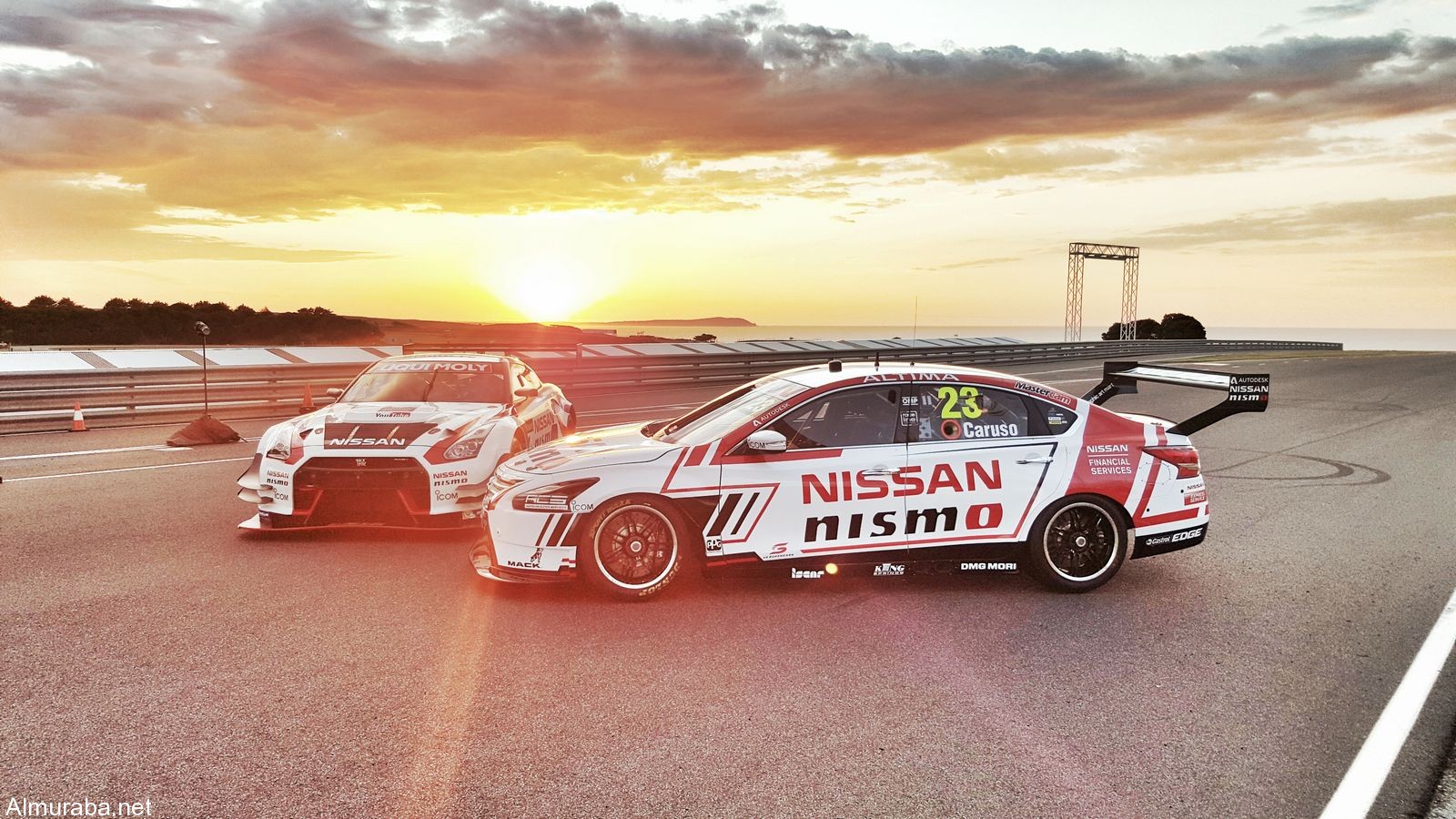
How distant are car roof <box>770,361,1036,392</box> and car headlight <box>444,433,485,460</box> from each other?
257 centimetres

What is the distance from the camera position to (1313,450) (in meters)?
12.0

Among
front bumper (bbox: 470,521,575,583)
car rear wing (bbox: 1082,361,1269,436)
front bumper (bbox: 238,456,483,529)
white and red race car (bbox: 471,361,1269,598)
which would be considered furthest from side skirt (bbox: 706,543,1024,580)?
front bumper (bbox: 238,456,483,529)

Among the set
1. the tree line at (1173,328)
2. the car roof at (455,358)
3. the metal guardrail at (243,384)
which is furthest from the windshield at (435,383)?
the tree line at (1173,328)

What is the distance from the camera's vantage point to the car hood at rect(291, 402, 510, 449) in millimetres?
7207

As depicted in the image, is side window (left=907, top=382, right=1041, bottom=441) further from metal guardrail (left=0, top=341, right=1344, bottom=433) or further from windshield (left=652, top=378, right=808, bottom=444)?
metal guardrail (left=0, top=341, right=1344, bottom=433)

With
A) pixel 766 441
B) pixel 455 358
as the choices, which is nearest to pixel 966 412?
pixel 766 441

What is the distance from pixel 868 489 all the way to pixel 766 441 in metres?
0.73

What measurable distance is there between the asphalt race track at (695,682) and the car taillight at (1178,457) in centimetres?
76

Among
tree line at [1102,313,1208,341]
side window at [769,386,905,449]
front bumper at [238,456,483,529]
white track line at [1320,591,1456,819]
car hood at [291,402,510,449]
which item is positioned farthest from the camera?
tree line at [1102,313,1208,341]

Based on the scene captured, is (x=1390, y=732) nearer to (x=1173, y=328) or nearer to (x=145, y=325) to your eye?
(x=145, y=325)

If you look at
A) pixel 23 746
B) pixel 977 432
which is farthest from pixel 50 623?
pixel 977 432

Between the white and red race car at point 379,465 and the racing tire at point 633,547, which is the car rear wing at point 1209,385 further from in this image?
the white and red race car at point 379,465

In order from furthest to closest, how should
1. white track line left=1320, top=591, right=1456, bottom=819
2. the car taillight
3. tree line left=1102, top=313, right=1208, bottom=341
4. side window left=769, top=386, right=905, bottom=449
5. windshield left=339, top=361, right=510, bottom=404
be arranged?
tree line left=1102, top=313, right=1208, bottom=341 → windshield left=339, top=361, right=510, bottom=404 → the car taillight → side window left=769, top=386, right=905, bottom=449 → white track line left=1320, top=591, right=1456, bottom=819

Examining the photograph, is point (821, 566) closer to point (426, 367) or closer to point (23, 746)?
point (23, 746)
